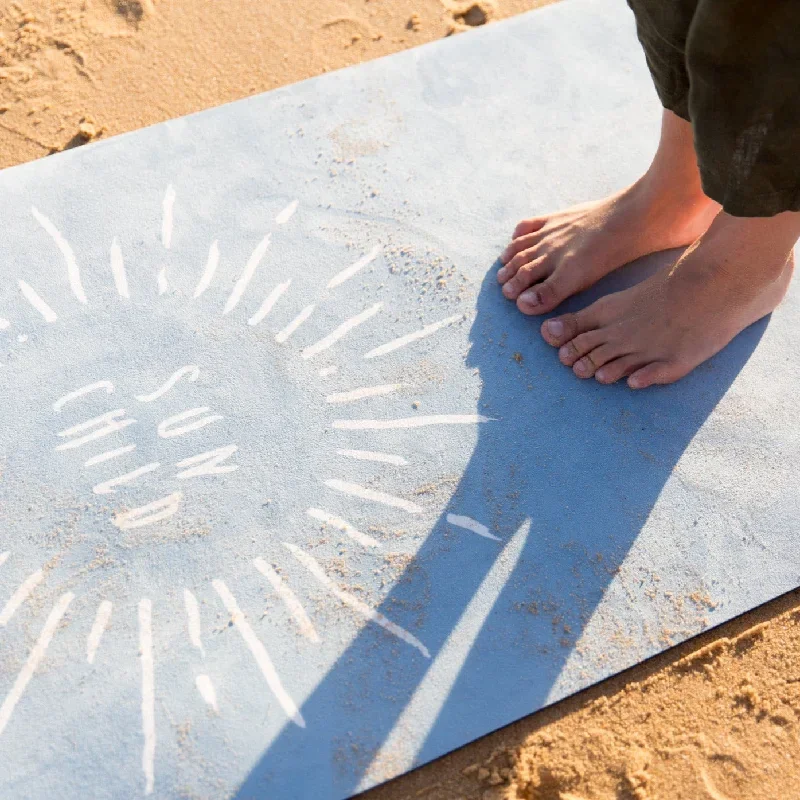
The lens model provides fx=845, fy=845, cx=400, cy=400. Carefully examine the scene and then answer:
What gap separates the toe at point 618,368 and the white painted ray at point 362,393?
0.37m

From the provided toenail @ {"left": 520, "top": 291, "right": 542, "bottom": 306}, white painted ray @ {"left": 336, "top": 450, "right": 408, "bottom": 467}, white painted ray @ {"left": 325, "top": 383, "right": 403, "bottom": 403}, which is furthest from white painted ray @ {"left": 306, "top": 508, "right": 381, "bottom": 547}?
toenail @ {"left": 520, "top": 291, "right": 542, "bottom": 306}

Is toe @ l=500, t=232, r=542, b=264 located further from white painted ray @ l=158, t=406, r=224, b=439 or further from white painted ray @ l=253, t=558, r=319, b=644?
white painted ray @ l=253, t=558, r=319, b=644

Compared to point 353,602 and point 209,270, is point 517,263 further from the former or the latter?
point 353,602

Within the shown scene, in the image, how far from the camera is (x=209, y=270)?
1677mm

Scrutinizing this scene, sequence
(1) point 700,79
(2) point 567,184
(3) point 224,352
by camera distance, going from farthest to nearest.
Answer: (2) point 567,184, (3) point 224,352, (1) point 700,79

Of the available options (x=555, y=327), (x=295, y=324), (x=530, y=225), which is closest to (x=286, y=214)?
(x=295, y=324)

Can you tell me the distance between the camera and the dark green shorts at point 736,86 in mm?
989

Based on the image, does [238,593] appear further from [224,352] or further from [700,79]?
[700,79]

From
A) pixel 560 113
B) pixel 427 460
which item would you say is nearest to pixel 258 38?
pixel 560 113

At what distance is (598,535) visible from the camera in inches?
56.0

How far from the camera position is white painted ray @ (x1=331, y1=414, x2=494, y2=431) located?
4.97ft

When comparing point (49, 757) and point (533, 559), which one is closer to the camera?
point (49, 757)

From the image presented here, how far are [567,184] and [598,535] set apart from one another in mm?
791

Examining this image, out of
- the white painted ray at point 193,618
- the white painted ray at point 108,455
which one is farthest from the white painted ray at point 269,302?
the white painted ray at point 193,618
